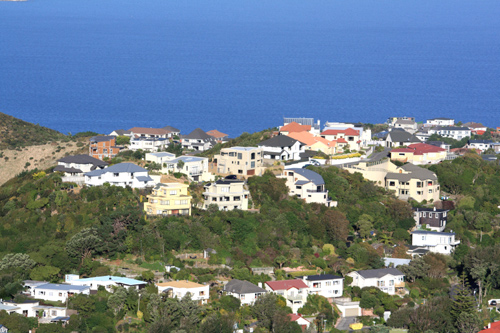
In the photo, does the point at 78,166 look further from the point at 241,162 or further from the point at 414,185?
the point at 414,185

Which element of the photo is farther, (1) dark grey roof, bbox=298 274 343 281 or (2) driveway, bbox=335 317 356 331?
(1) dark grey roof, bbox=298 274 343 281

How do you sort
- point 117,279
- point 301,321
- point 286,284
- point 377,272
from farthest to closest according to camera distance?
1. point 377,272
2. point 286,284
3. point 117,279
4. point 301,321

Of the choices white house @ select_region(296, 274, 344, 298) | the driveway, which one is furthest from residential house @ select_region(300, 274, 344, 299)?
the driveway

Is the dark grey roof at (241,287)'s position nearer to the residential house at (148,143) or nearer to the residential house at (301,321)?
the residential house at (301,321)

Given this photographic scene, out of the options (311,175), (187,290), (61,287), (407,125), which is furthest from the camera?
(407,125)

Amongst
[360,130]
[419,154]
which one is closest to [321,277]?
[419,154]

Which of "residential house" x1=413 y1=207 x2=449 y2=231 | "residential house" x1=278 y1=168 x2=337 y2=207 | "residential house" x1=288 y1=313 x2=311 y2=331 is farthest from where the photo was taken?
"residential house" x1=278 y1=168 x2=337 y2=207

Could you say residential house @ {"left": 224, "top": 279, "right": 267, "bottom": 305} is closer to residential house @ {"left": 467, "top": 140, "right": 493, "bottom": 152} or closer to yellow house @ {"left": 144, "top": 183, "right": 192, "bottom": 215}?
yellow house @ {"left": 144, "top": 183, "right": 192, "bottom": 215}
